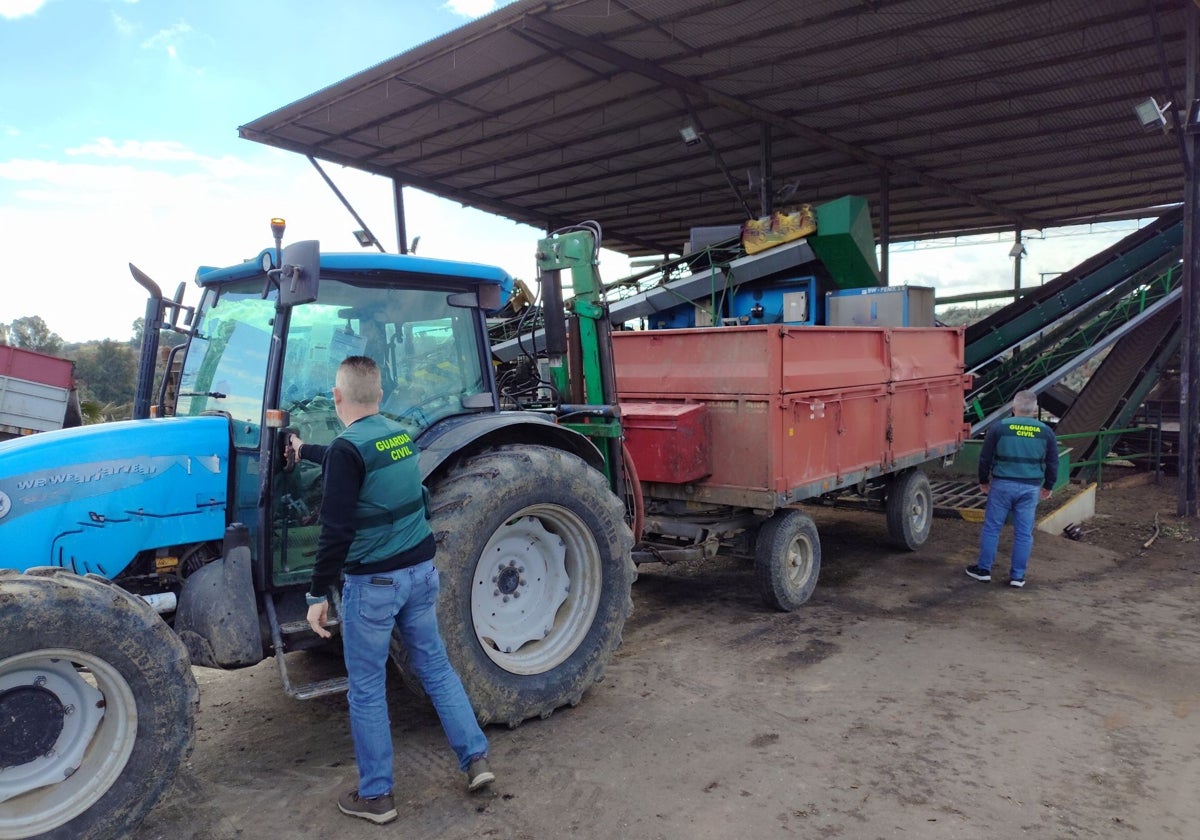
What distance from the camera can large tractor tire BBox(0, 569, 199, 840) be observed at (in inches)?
104

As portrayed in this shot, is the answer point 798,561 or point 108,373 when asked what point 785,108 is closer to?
point 798,561

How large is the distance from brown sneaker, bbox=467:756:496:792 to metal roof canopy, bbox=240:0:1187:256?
781 centimetres

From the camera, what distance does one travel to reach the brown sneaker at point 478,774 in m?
3.22

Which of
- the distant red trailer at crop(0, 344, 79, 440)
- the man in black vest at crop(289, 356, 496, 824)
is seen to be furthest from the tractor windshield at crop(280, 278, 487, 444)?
the distant red trailer at crop(0, 344, 79, 440)

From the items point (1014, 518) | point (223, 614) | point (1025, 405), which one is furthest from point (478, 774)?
point (1025, 405)

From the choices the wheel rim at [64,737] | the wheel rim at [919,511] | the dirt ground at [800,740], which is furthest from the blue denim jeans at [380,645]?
the wheel rim at [919,511]

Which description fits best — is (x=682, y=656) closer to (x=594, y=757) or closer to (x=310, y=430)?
(x=594, y=757)

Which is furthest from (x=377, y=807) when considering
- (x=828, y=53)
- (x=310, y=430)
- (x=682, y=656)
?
(x=828, y=53)

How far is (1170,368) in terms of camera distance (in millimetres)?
12188

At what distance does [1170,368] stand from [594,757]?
1239 cm

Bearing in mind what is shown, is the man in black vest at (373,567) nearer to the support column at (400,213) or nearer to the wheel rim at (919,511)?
the wheel rim at (919,511)

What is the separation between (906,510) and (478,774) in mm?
5464

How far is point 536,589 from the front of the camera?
4.13m

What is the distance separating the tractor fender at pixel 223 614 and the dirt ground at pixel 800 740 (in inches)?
23.3
